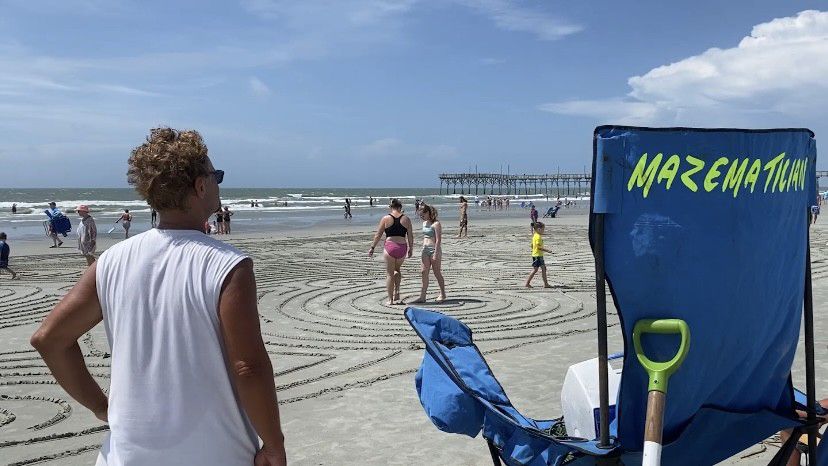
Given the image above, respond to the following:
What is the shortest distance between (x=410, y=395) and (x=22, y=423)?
9.30 ft

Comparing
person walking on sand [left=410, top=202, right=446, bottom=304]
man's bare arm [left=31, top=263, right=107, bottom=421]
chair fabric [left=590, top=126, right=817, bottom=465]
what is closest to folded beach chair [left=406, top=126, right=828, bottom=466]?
chair fabric [left=590, top=126, right=817, bottom=465]

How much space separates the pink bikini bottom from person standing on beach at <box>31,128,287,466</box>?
316 inches

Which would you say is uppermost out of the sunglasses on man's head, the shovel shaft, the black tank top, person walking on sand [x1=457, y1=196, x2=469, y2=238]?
the sunglasses on man's head

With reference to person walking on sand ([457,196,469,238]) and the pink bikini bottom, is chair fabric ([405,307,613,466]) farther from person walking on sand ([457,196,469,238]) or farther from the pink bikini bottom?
person walking on sand ([457,196,469,238])

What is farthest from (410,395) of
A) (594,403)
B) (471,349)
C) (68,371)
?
(68,371)

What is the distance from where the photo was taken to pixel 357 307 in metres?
10.2

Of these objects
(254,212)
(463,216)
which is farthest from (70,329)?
(254,212)

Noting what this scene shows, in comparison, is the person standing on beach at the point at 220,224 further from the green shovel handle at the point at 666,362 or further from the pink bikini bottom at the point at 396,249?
the green shovel handle at the point at 666,362

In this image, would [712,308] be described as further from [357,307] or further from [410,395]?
[357,307]

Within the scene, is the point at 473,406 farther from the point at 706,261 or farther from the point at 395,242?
the point at 395,242

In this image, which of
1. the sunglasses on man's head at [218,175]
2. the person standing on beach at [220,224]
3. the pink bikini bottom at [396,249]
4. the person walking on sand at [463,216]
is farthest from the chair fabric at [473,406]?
the person standing on beach at [220,224]

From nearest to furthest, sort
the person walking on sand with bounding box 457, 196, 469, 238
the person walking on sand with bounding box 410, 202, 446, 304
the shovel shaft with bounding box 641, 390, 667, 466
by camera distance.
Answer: the shovel shaft with bounding box 641, 390, 667, 466
the person walking on sand with bounding box 410, 202, 446, 304
the person walking on sand with bounding box 457, 196, 469, 238

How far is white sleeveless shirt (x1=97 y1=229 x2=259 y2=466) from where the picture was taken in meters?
2.03

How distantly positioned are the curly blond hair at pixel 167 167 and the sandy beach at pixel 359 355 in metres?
2.75
